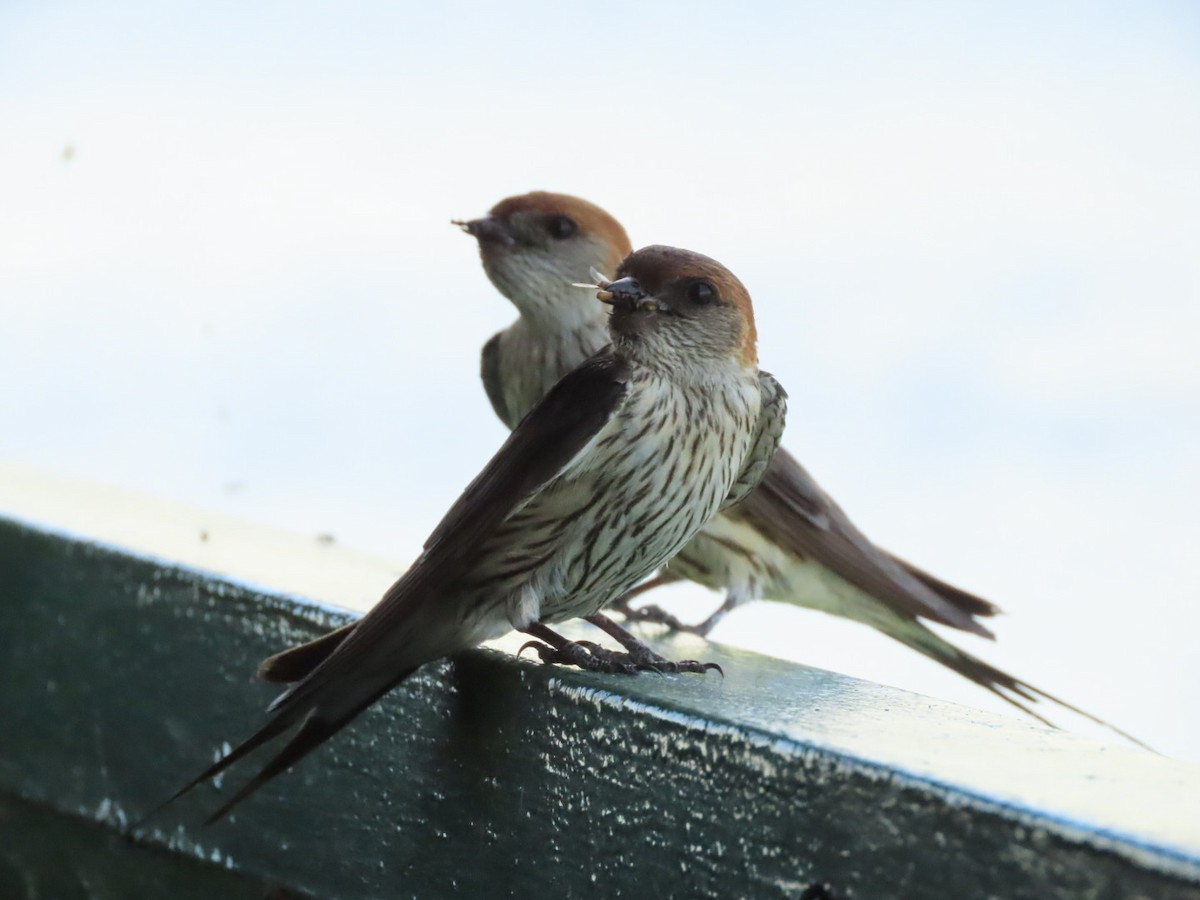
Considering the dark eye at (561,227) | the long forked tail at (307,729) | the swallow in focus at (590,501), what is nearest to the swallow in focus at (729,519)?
the dark eye at (561,227)

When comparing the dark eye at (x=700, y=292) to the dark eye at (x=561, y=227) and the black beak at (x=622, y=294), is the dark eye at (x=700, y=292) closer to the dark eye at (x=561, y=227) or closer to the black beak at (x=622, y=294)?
the black beak at (x=622, y=294)

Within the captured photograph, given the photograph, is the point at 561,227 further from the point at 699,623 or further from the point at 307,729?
the point at 307,729

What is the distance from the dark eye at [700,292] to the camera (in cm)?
208

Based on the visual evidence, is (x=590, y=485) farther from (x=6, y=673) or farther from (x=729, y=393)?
(x=6, y=673)

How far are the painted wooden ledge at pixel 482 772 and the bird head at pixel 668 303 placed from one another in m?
0.41

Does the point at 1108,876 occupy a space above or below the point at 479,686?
above

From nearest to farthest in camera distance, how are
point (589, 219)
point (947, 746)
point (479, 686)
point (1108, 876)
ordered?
point (1108, 876) < point (947, 746) < point (479, 686) < point (589, 219)

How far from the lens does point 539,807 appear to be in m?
1.86

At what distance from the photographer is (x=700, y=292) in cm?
209

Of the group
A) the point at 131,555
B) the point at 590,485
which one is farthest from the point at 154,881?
the point at 590,485

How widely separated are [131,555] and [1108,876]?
5.81 feet

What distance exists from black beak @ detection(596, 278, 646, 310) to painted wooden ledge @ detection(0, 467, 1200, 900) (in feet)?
1.48

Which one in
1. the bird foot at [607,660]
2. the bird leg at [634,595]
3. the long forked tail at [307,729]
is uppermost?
the bird foot at [607,660]

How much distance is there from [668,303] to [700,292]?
0.05m
